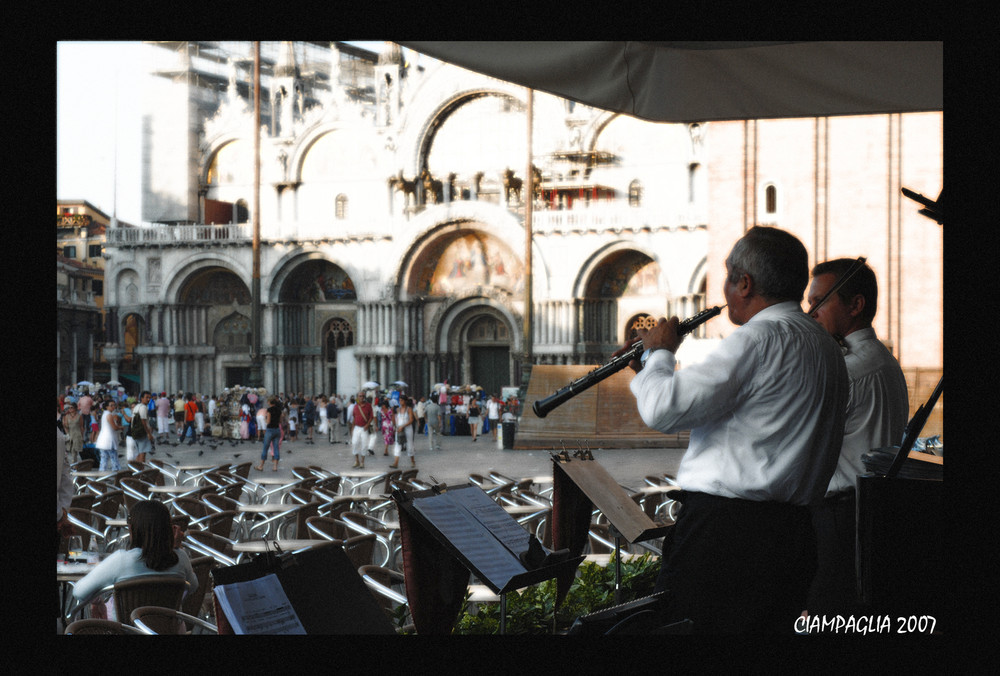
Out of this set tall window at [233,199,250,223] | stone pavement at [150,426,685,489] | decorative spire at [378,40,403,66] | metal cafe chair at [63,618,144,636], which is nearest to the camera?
metal cafe chair at [63,618,144,636]

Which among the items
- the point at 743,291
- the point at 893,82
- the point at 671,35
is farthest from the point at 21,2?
the point at 893,82

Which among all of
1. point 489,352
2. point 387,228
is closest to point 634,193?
point 489,352

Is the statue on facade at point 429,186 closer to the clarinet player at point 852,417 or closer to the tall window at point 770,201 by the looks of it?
the tall window at point 770,201

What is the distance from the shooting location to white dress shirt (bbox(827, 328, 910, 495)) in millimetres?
3271

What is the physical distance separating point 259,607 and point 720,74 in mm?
2190

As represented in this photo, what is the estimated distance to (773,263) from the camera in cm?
238

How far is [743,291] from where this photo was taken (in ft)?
7.89

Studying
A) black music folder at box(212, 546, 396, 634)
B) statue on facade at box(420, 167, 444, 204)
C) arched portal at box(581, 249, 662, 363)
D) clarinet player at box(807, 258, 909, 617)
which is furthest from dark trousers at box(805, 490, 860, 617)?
statue on facade at box(420, 167, 444, 204)

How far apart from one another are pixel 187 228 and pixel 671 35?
116 ft

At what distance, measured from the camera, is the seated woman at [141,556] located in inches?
155

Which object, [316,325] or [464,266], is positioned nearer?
[464,266]

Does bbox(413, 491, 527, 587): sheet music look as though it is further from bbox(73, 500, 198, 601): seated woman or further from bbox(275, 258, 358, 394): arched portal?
bbox(275, 258, 358, 394): arched portal

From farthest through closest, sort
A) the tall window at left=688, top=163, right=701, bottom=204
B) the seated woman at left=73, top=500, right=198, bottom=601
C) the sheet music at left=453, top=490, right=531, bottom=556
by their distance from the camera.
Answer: the tall window at left=688, top=163, right=701, bottom=204
the seated woman at left=73, top=500, right=198, bottom=601
the sheet music at left=453, top=490, right=531, bottom=556

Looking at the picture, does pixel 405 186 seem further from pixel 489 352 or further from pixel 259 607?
pixel 259 607
